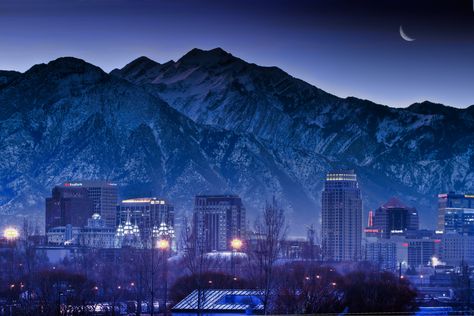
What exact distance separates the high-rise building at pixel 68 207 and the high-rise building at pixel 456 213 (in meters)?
14.5

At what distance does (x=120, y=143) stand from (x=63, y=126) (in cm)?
262

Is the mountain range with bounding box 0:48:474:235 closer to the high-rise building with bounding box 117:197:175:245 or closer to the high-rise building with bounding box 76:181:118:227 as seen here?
the high-rise building with bounding box 76:181:118:227

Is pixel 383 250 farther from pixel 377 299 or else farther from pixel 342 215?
pixel 377 299

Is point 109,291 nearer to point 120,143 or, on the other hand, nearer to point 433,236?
point 433,236

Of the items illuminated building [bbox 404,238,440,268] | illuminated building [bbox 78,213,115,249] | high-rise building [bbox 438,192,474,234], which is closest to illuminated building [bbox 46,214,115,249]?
illuminated building [bbox 78,213,115,249]

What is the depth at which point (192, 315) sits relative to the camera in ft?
35.4

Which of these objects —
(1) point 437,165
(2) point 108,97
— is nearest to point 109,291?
(2) point 108,97

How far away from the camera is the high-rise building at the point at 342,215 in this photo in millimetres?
52281

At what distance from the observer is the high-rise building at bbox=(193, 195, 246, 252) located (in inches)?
1815

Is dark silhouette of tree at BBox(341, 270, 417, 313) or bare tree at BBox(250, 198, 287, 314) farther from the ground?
bare tree at BBox(250, 198, 287, 314)

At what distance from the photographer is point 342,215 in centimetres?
5569

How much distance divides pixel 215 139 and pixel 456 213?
1589 cm

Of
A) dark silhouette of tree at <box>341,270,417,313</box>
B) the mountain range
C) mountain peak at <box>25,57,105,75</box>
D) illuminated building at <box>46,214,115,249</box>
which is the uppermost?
mountain peak at <box>25,57,105,75</box>

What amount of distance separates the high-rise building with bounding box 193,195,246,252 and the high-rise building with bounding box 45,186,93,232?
4.45m
